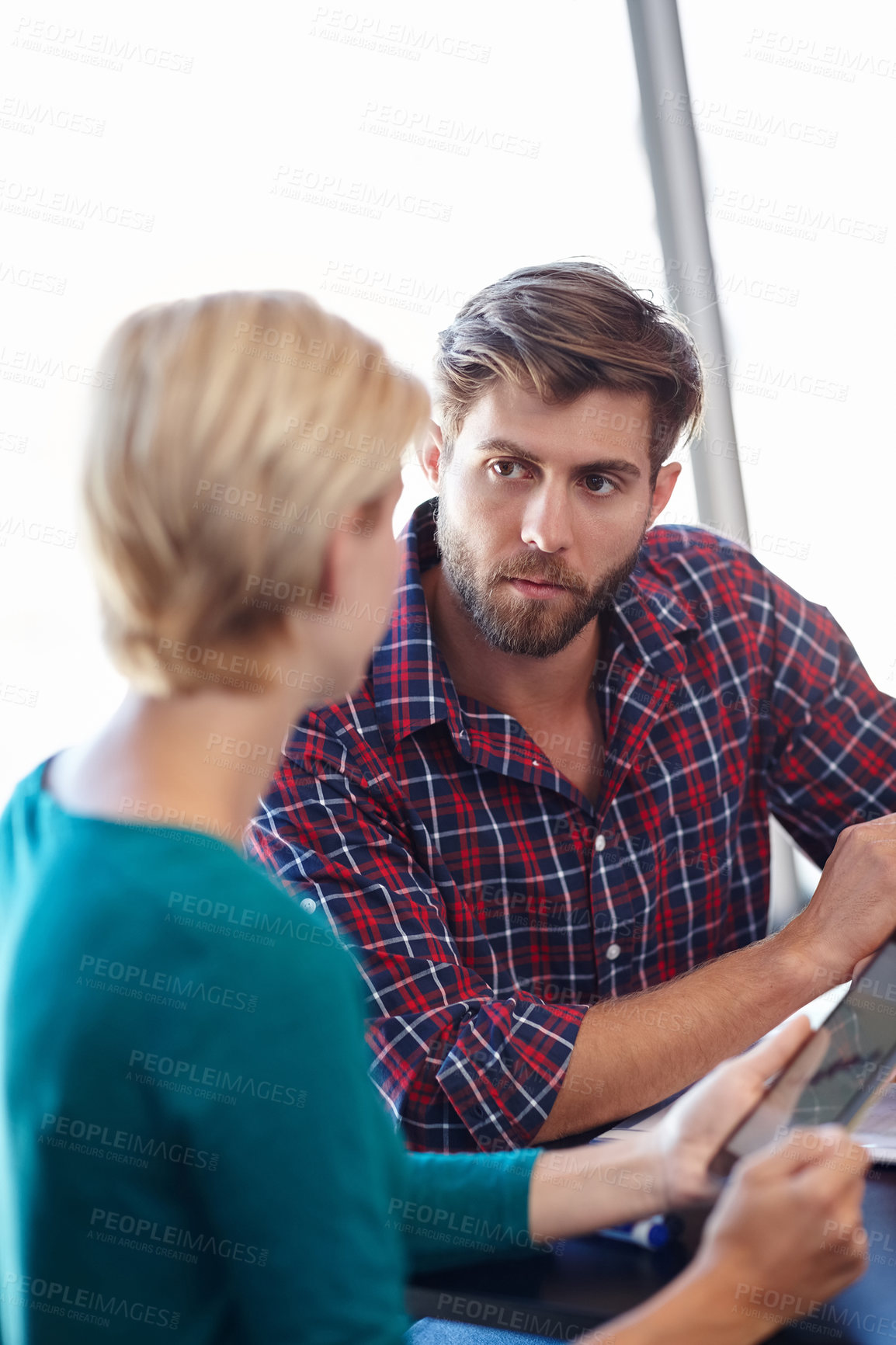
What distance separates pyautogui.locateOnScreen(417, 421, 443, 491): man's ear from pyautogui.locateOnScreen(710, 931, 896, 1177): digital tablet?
0.95 m

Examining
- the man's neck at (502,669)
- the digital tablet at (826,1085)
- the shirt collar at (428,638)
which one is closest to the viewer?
the digital tablet at (826,1085)

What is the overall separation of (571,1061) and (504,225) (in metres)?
1.84

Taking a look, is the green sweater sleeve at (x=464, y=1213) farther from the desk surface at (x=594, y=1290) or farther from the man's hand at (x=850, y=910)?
the man's hand at (x=850, y=910)

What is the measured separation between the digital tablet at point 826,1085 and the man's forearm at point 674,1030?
0.32 metres

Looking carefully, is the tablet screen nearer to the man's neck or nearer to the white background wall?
the man's neck

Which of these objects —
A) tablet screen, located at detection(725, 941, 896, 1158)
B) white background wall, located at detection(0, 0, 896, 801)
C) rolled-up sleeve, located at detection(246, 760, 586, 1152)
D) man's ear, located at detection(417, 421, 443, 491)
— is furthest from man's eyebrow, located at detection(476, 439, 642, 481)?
tablet screen, located at detection(725, 941, 896, 1158)

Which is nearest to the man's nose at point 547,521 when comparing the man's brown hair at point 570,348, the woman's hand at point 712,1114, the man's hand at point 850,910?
the man's brown hair at point 570,348

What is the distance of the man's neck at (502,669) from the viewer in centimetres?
159

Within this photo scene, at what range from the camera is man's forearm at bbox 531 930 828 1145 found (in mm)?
1217

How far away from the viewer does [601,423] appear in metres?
1.51

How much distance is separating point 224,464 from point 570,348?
2.82 ft

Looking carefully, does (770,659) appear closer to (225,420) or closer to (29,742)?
(225,420)

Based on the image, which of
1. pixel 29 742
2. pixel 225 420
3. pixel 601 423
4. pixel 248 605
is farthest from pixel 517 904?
pixel 29 742

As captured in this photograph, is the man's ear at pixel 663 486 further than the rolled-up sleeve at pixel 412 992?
Yes
